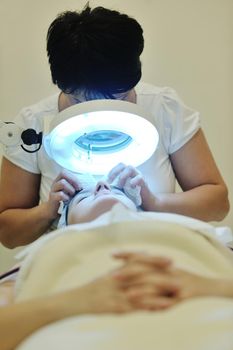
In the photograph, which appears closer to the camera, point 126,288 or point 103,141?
point 126,288

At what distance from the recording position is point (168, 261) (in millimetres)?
658

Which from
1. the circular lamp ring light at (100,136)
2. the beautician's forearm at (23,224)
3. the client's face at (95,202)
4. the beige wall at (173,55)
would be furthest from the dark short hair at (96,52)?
the beige wall at (173,55)

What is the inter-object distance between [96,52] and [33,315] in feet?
2.13

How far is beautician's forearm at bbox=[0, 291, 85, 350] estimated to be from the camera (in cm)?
61

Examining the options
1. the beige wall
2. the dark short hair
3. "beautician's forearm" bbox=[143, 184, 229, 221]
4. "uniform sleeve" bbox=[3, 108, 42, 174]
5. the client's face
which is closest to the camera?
the client's face

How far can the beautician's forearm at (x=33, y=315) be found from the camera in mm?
614

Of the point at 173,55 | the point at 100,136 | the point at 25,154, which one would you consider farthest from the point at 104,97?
the point at 173,55

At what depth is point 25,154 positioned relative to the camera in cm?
137

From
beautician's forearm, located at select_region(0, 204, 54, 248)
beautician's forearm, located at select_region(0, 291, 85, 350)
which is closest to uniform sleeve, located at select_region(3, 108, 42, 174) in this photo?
beautician's forearm, located at select_region(0, 204, 54, 248)

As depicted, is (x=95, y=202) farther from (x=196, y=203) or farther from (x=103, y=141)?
(x=196, y=203)

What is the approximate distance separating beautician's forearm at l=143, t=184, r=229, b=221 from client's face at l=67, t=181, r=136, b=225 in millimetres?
152

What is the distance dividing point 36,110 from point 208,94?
825mm

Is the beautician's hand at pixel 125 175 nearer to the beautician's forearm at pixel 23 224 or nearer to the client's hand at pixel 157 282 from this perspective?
the beautician's forearm at pixel 23 224

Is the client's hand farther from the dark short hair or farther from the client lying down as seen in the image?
the dark short hair
